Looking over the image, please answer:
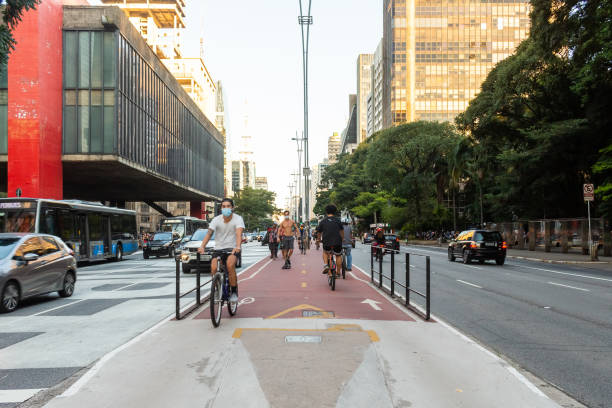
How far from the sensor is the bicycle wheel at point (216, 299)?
7.39m

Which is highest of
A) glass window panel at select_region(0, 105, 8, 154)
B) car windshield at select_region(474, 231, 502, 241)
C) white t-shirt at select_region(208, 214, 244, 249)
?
glass window panel at select_region(0, 105, 8, 154)

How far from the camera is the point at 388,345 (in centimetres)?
635

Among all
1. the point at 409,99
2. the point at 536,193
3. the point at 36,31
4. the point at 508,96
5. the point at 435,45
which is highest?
the point at 435,45

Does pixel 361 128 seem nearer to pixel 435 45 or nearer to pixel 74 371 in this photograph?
pixel 435 45

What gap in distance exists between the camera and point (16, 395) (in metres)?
4.61

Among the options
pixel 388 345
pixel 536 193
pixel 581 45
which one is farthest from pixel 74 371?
pixel 536 193

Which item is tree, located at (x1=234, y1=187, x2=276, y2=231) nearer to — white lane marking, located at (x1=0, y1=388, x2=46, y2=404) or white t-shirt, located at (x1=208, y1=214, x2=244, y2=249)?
white t-shirt, located at (x1=208, y1=214, x2=244, y2=249)

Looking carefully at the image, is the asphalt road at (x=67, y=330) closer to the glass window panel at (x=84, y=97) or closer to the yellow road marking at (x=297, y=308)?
Answer: the yellow road marking at (x=297, y=308)

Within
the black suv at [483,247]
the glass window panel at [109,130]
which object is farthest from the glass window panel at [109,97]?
the black suv at [483,247]

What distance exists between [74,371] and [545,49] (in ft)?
88.9

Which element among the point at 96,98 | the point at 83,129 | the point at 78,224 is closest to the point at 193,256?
the point at 78,224

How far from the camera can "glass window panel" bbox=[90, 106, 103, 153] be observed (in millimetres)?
32969

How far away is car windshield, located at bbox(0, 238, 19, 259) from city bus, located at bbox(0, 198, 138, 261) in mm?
9950

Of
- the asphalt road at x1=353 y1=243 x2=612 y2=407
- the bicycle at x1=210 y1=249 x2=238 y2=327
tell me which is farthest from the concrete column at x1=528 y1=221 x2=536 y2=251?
the bicycle at x1=210 y1=249 x2=238 y2=327
